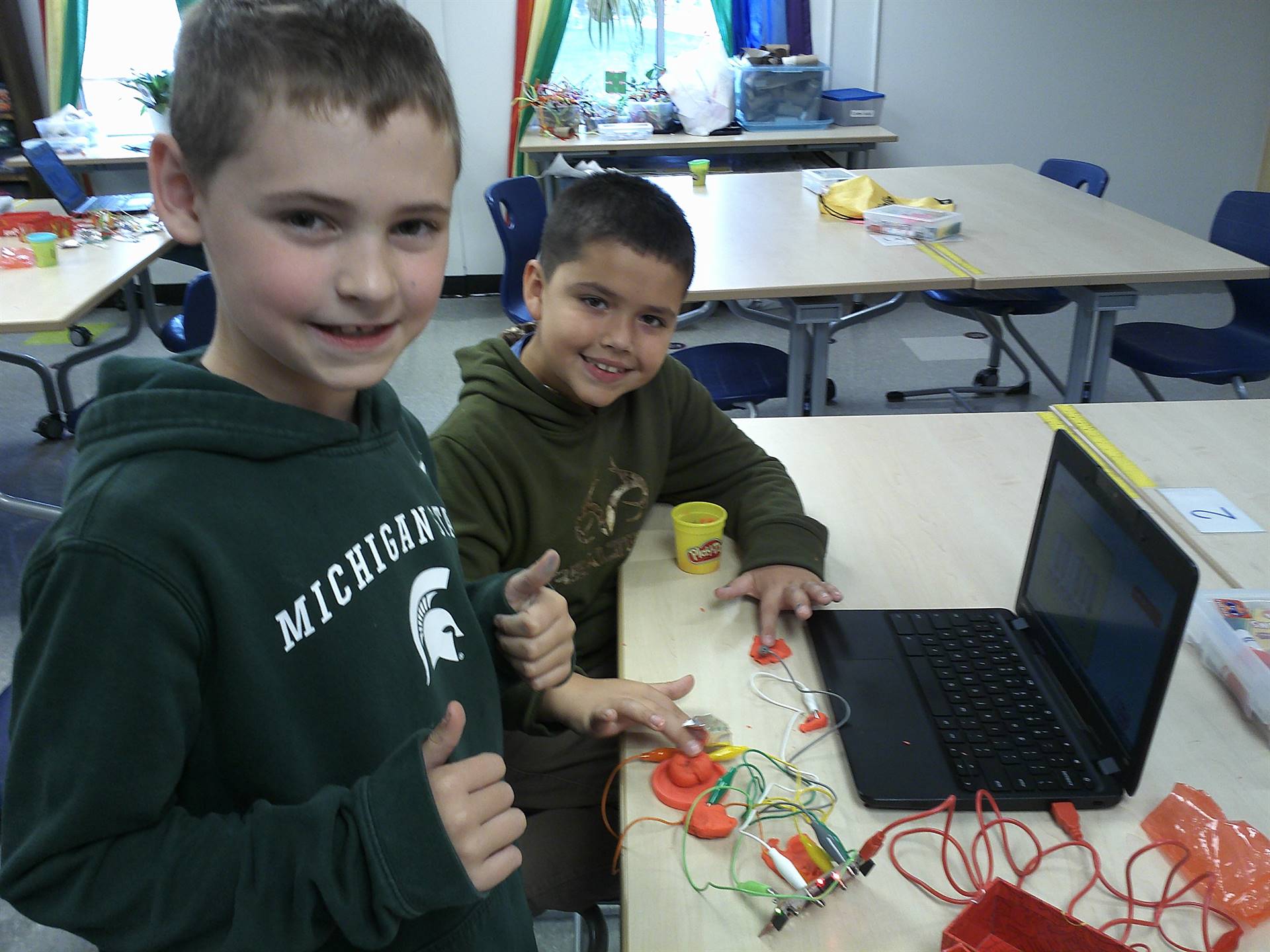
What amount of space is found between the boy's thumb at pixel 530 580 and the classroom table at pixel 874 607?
194 millimetres

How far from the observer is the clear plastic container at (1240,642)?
1043mm

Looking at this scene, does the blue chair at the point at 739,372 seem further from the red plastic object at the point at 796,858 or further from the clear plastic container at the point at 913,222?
the red plastic object at the point at 796,858

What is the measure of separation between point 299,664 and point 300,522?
4.2 inches

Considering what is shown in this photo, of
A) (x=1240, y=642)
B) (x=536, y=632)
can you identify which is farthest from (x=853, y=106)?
(x=536, y=632)

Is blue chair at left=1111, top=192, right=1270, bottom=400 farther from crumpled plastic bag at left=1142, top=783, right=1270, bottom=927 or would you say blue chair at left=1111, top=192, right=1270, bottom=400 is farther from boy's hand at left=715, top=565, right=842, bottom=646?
crumpled plastic bag at left=1142, top=783, right=1270, bottom=927

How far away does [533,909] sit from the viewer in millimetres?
1264

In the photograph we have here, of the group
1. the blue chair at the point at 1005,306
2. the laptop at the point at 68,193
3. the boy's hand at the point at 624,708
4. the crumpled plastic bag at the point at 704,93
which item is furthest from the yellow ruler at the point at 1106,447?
the crumpled plastic bag at the point at 704,93

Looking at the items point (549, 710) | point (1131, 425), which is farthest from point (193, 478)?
point (1131, 425)

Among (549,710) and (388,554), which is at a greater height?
(388,554)

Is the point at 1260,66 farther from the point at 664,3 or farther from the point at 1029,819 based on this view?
the point at 1029,819

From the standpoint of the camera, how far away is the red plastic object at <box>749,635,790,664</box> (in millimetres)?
1160

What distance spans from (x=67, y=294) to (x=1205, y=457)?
110 inches

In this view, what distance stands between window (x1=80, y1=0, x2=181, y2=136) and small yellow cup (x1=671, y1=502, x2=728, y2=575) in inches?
199

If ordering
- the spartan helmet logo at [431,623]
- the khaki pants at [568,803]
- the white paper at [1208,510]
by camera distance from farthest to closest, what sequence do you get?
the white paper at [1208,510] < the khaki pants at [568,803] < the spartan helmet logo at [431,623]
